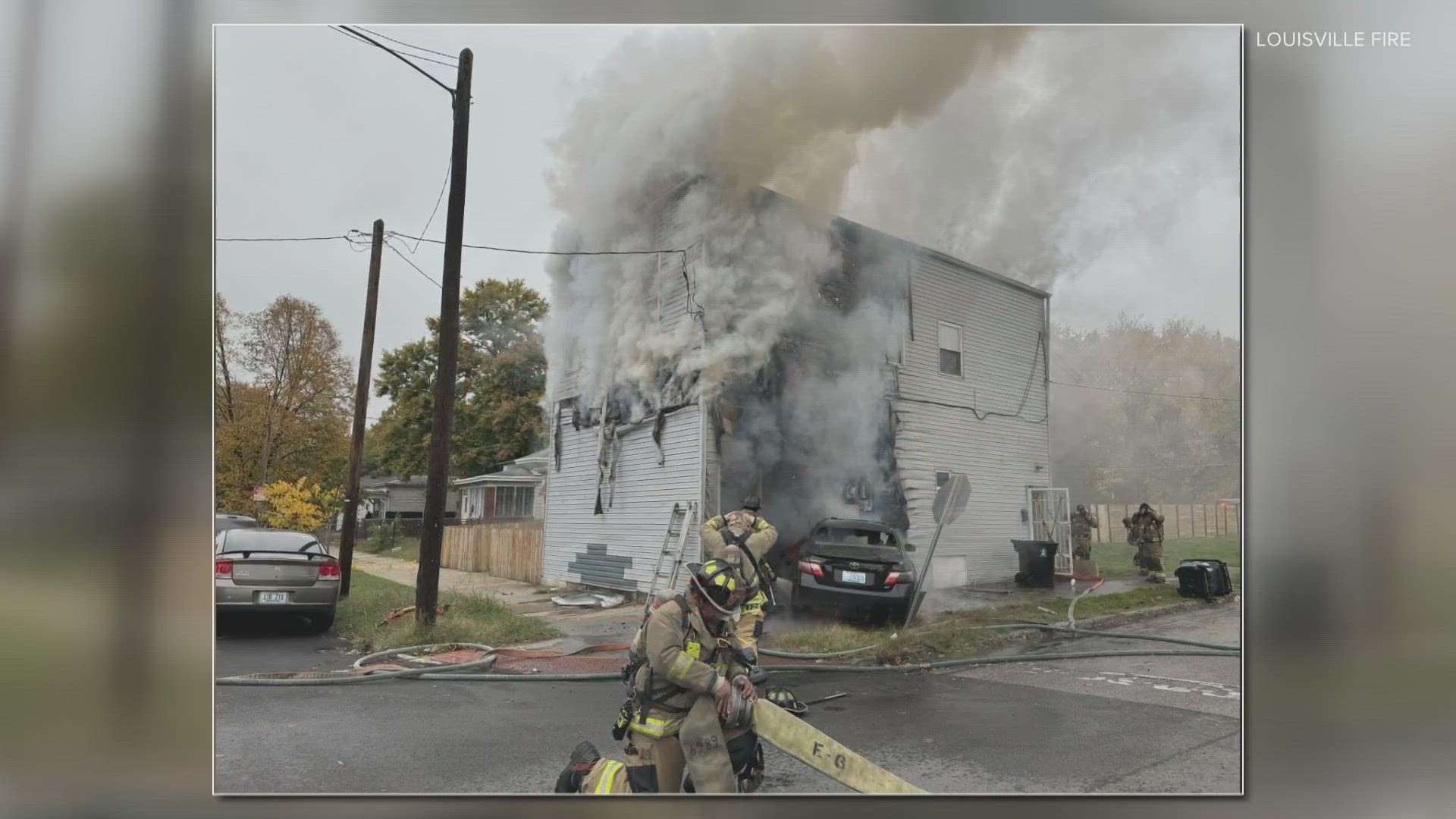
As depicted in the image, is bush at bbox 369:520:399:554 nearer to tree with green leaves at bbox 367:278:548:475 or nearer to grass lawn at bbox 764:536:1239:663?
tree with green leaves at bbox 367:278:548:475

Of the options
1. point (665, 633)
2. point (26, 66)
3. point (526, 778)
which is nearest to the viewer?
point (665, 633)

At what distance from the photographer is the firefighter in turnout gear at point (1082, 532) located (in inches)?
202

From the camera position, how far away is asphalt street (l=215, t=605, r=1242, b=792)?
190 inches

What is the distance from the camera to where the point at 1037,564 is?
520cm

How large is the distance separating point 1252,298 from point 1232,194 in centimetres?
65

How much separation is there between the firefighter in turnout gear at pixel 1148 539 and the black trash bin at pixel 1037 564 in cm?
48

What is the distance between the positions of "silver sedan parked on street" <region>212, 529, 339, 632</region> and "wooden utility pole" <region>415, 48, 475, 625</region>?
638 mm

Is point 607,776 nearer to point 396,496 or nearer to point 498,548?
point 498,548

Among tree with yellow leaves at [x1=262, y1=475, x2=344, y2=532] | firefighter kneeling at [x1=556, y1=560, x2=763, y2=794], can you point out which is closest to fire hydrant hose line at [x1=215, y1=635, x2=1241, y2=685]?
firefighter kneeling at [x1=556, y1=560, x2=763, y2=794]

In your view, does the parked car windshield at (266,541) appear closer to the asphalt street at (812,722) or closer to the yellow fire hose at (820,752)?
the asphalt street at (812,722)

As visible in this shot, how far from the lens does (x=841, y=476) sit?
5156mm

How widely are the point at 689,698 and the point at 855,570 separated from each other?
63.1 inches

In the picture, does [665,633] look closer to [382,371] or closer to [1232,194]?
[382,371]

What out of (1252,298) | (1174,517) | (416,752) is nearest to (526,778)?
(416,752)
